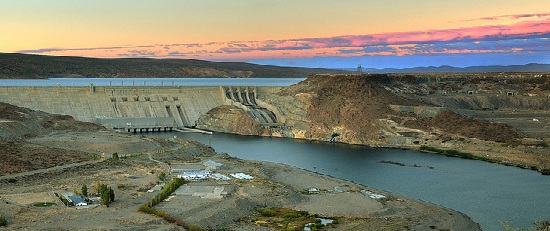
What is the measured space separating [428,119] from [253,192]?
34399mm

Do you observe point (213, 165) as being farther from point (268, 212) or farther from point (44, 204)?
point (44, 204)

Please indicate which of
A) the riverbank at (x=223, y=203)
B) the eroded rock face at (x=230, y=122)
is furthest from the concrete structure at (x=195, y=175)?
the eroded rock face at (x=230, y=122)

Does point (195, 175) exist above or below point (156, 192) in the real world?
below

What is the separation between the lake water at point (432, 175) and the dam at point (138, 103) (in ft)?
43.4

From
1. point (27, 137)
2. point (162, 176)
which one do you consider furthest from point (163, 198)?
point (27, 137)

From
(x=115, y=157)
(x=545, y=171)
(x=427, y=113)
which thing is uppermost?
(x=427, y=113)

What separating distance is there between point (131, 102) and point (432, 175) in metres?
46.0

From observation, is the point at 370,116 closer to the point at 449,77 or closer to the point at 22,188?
the point at 449,77

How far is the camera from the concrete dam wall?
76.0 metres

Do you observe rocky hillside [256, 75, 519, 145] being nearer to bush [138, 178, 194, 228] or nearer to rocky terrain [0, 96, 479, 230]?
rocky terrain [0, 96, 479, 230]

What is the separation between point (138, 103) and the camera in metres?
81.9

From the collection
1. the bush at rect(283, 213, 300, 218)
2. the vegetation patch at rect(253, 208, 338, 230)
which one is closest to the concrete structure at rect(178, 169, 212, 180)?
the vegetation patch at rect(253, 208, 338, 230)

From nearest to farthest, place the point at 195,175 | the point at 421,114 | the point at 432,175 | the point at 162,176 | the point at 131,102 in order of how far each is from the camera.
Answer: the point at 162,176
the point at 195,175
the point at 432,175
the point at 421,114
the point at 131,102

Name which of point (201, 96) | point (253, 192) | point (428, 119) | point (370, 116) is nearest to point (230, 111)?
point (201, 96)
